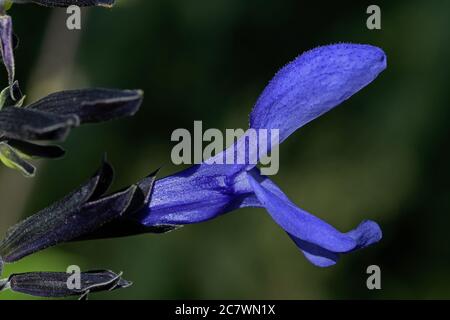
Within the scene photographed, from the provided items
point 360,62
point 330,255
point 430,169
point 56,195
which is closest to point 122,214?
point 330,255

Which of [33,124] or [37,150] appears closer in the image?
[33,124]

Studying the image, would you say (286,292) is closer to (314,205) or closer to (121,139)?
(314,205)

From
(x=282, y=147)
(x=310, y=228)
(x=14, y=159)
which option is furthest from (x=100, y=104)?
(x=282, y=147)

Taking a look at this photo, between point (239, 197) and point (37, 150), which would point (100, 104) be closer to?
point (37, 150)

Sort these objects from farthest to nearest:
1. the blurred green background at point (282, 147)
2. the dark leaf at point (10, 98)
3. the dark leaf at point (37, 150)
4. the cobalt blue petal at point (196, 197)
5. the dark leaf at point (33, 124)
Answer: the blurred green background at point (282, 147) → the cobalt blue petal at point (196, 197) → the dark leaf at point (10, 98) → the dark leaf at point (37, 150) → the dark leaf at point (33, 124)

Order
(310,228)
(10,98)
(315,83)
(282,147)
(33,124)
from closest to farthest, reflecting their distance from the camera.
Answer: (33,124) < (310,228) < (10,98) < (315,83) < (282,147)

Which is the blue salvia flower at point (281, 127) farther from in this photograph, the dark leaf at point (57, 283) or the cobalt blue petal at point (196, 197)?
the dark leaf at point (57, 283)

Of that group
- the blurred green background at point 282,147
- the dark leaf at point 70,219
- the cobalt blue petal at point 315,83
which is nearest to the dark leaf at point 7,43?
the dark leaf at point 70,219
